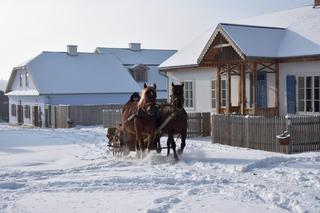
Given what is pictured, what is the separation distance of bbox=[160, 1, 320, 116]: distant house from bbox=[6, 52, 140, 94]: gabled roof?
59.7 ft

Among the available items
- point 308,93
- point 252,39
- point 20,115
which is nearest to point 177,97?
point 308,93

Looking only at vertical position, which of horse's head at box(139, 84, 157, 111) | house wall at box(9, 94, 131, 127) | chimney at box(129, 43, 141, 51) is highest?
chimney at box(129, 43, 141, 51)

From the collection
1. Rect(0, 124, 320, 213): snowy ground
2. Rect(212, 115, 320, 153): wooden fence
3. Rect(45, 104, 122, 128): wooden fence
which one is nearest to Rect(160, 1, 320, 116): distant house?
Rect(212, 115, 320, 153): wooden fence

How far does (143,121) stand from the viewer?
1378cm

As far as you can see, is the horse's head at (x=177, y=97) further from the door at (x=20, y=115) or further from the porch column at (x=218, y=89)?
the door at (x=20, y=115)

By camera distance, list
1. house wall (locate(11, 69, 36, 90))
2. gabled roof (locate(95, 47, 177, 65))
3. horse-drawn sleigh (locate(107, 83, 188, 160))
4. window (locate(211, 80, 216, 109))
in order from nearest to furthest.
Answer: horse-drawn sleigh (locate(107, 83, 188, 160)), window (locate(211, 80, 216, 109)), house wall (locate(11, 69, 36, 90)), gabled roof (locate(95, 47, 177, 65))

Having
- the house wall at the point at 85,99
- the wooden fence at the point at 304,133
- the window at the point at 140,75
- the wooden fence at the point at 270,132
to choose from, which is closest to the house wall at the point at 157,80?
the window at the point at 140,75

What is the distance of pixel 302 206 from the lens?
8.50 m

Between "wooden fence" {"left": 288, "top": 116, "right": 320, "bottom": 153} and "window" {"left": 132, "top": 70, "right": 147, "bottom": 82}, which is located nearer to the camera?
"wooden fence" {"left": 288, "top": 116, "right": 320, "bottom": 153}

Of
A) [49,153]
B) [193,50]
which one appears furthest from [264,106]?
[49,153]

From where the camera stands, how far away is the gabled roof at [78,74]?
41406 mm

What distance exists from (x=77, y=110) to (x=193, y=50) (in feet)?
35.1

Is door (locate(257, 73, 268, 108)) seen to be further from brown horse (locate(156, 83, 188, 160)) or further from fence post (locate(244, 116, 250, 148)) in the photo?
brown horse (locate(156, 83, 188, 160))

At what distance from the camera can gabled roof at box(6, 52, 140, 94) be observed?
41406 mm
